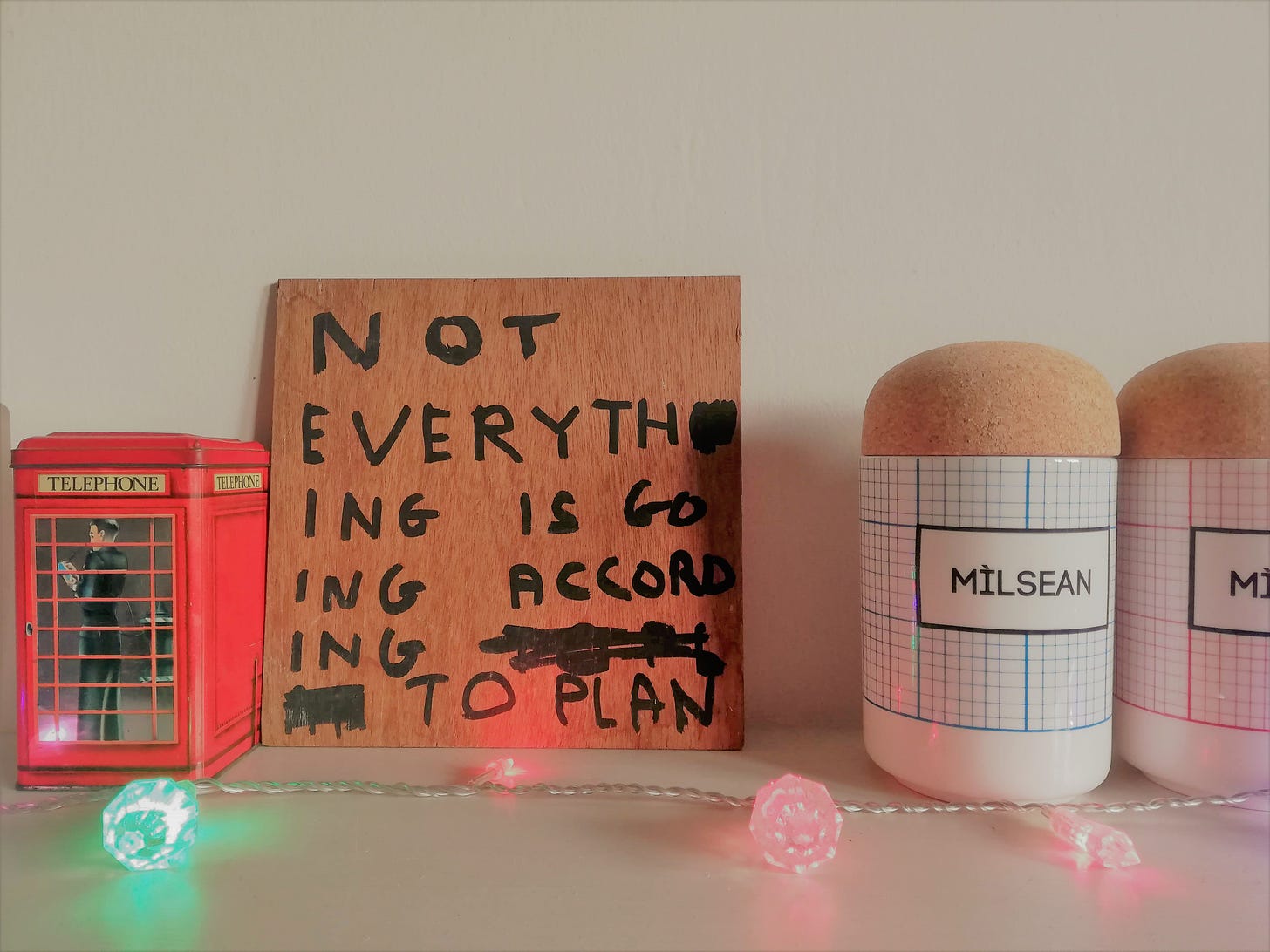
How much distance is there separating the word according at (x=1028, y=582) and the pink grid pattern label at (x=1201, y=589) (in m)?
0.09

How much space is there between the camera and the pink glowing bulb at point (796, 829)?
50 centimetres

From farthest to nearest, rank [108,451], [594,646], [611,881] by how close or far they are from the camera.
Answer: [594,646], [108,451], [611,881]

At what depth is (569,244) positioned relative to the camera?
76cm

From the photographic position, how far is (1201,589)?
57 centimetres

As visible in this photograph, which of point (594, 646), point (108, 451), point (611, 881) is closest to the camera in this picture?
point (611, 881)

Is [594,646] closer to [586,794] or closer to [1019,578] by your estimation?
[586,794]

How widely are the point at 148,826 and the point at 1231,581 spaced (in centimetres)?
82

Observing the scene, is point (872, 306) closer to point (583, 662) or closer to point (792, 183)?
point (792, 183)

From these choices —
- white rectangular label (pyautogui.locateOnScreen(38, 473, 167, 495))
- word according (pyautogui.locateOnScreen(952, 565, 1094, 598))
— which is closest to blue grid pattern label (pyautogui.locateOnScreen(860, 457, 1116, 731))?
word according (pyautogui.locateOnScreen(952, 565, 1094, 598))

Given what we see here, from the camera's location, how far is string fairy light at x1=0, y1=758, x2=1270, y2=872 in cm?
50

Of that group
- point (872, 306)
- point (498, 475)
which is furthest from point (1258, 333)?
point (498, 475)

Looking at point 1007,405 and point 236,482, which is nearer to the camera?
point 1007,405

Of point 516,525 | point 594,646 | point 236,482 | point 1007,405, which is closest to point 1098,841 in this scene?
point 1007,405

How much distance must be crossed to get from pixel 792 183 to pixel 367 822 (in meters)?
0.71
